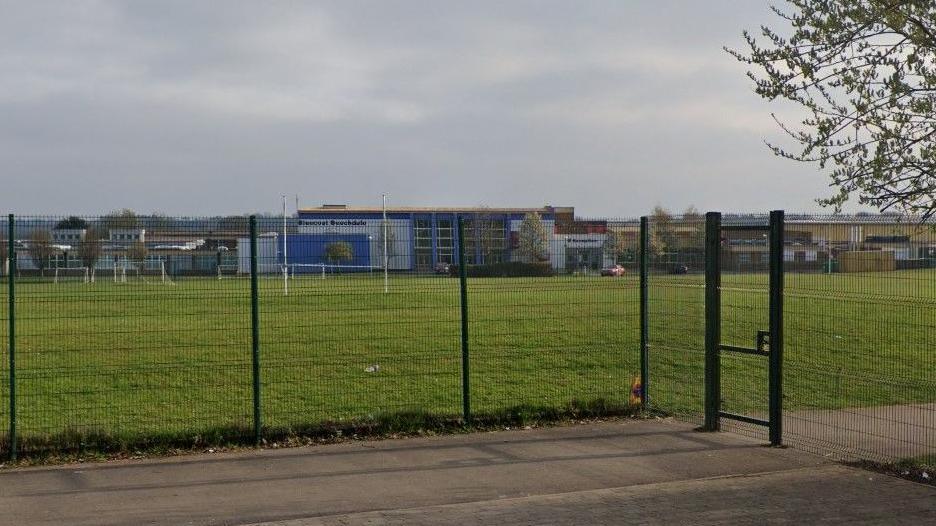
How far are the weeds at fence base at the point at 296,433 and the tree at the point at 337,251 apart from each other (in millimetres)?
1783

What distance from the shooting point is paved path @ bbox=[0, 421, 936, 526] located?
7207 millimetres

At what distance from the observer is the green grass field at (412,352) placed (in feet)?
32.8

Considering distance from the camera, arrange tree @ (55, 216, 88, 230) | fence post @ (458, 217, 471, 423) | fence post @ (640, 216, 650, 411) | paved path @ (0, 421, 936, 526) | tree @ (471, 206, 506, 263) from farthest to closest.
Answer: fence post @ (640, 216, 650, 411)
tree @ (471, 206, 506, 263)
fence post @ (458, 217, 471, 423)
tree @ (55, 216, 88, 230)
paved path @ (0, 421, 936, 526)

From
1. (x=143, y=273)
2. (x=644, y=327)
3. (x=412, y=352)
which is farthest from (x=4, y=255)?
(x=644, y=327)

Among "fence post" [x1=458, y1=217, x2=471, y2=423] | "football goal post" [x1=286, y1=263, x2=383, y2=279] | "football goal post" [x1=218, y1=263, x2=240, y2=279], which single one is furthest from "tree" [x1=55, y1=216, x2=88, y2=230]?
"fence post" [x1=458, y1=217, x2=471, y2=423]

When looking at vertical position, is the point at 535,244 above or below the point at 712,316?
above

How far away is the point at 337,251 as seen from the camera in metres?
10.9

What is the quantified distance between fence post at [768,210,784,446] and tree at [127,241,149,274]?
6174mm

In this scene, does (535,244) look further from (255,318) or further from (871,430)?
(871,430)

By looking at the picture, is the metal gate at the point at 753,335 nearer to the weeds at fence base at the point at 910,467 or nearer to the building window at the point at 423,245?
the weeds at fence base at the point at 910,467

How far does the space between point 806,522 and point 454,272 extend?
4.89 metres

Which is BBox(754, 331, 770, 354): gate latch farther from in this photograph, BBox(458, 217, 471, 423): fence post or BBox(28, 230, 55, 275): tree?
BBox(28, 230, 55, 275): tree

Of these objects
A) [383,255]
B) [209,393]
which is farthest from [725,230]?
[209,393]

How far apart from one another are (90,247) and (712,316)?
6397mm
